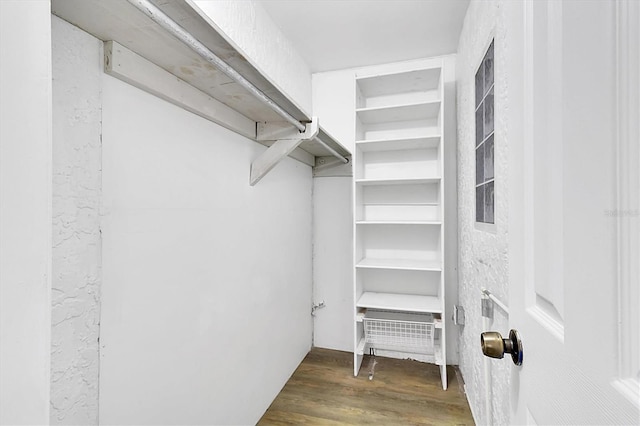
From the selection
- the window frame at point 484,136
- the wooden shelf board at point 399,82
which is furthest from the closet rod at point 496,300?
the wooden shelf board at point 399,82

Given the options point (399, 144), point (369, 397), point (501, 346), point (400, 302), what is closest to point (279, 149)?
point (399, 144)

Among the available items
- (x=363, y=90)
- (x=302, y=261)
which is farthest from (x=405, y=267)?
(x=363, y=90)

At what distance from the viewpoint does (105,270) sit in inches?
35.8

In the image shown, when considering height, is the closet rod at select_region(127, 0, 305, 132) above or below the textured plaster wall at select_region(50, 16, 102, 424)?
above

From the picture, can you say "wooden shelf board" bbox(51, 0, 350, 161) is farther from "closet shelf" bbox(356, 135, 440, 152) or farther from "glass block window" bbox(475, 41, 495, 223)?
"closet shelf" bbox(356, 135, 440, 152)

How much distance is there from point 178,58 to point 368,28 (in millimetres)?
1642

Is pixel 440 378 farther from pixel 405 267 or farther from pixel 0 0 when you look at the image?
pixel 0 0

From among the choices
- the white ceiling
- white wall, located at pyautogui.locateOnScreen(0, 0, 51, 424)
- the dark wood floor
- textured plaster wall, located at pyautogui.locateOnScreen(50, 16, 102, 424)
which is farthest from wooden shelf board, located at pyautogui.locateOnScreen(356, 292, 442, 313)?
white wall, located at pyautogui.locateOnScreen(0, 0, 51, 424)

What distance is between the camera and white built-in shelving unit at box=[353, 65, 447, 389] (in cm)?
235

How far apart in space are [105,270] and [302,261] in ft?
5.71

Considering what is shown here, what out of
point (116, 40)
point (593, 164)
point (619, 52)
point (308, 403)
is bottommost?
point (308, 403)

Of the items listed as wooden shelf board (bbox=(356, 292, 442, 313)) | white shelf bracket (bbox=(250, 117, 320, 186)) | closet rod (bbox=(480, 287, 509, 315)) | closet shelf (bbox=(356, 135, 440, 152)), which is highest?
closet shelf (bbox=(356, 135, 440, 152))

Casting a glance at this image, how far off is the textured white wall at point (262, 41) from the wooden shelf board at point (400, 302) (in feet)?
4.79

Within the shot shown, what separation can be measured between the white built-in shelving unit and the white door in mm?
1748
